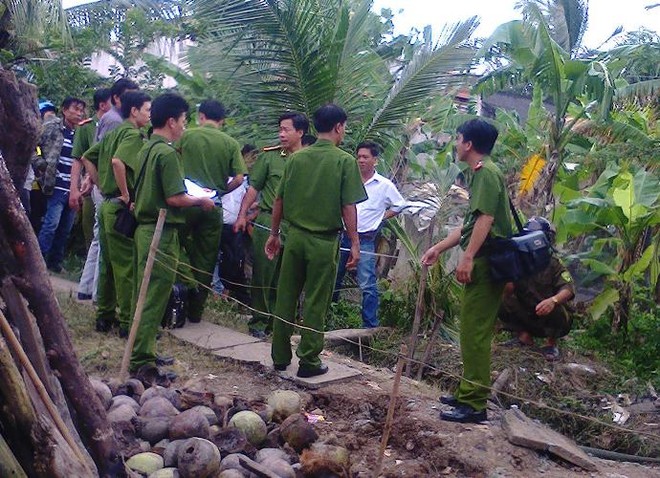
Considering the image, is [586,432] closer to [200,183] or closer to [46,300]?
[200,183]

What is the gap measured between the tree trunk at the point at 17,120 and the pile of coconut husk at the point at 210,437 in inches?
56.1

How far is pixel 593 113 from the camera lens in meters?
10.8

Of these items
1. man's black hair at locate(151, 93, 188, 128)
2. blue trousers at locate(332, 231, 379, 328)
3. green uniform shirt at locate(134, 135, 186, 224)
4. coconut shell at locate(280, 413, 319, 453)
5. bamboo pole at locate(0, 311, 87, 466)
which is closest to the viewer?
bamboo pole at locate(0, 311, 87, 466)

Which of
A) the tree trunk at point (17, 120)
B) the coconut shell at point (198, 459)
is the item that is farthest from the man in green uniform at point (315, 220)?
the tree trunk at point (17, 120)

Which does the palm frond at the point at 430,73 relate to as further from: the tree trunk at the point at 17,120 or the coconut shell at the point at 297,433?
the tree trunk at the point at 17,120

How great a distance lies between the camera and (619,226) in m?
8.74

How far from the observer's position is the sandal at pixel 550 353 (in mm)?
7625

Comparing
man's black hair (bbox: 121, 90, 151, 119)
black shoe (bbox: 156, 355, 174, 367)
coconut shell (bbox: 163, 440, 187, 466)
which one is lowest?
black shoe (bbox: 156, 355, 174, 367)

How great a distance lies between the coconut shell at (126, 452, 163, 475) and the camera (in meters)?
4.02

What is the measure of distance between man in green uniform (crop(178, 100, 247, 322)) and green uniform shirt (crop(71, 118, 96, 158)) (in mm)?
1244

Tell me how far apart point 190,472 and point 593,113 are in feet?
27.2

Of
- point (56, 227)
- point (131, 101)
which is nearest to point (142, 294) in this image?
point (131, 101)

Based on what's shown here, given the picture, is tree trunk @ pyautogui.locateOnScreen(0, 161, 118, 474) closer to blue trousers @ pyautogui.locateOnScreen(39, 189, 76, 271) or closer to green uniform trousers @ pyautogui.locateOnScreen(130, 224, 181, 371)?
green uniform trousers @ pyautogui.locateOnScreen(130, 224, 181, 371)

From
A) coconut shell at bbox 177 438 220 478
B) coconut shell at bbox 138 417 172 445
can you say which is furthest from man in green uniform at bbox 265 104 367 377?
coconut shell at bbox 177 438 220 478
